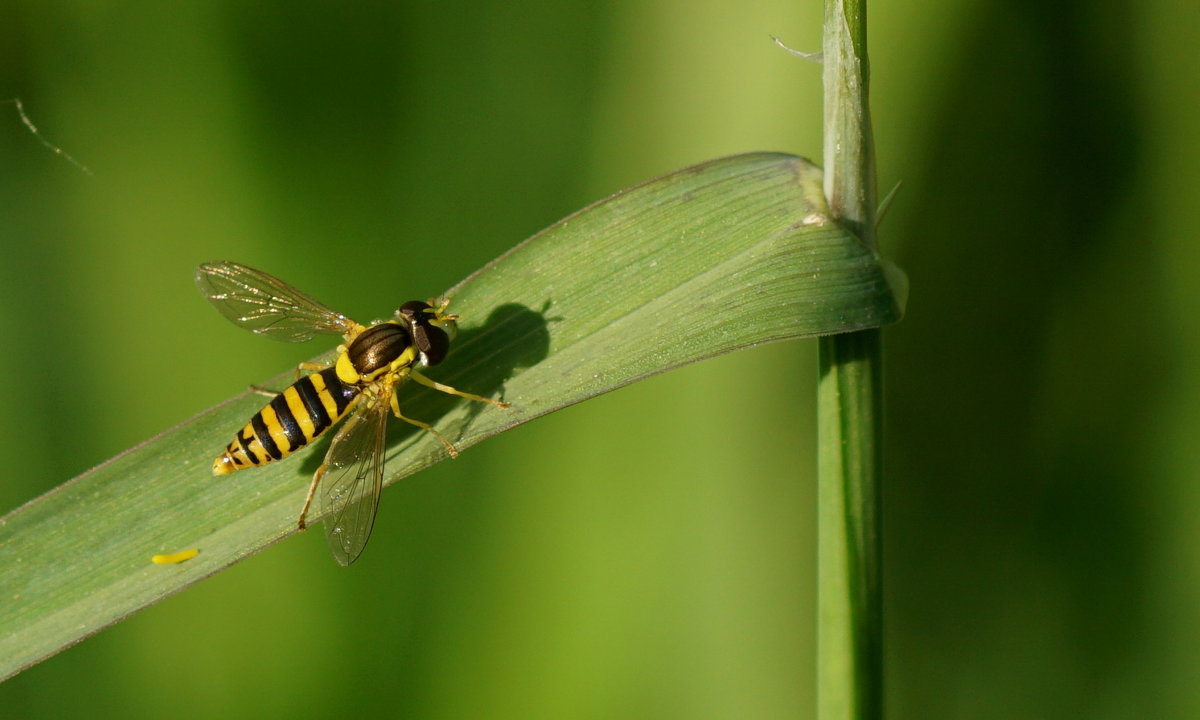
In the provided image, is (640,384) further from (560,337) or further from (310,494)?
(310,494)

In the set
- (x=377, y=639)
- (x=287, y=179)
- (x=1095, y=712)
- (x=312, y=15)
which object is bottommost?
(x=1095, y=712)

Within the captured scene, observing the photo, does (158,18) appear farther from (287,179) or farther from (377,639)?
(377,639)

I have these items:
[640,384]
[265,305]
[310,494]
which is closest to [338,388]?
[265,305]

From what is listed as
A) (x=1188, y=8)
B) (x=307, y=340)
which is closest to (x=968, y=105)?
(x=1188, y=8)

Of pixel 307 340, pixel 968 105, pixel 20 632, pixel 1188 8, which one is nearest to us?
pixel 20 632

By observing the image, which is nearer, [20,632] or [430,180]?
[20,632]

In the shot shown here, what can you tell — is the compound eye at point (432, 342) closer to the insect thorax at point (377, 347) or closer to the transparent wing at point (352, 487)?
the insect thorax at point (377, 347)

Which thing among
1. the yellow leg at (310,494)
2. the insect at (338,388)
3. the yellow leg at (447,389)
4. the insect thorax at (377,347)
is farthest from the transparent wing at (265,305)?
the yellow leg at (310,494)

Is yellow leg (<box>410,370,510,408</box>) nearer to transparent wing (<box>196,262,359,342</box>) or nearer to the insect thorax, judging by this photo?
the insect thorax
